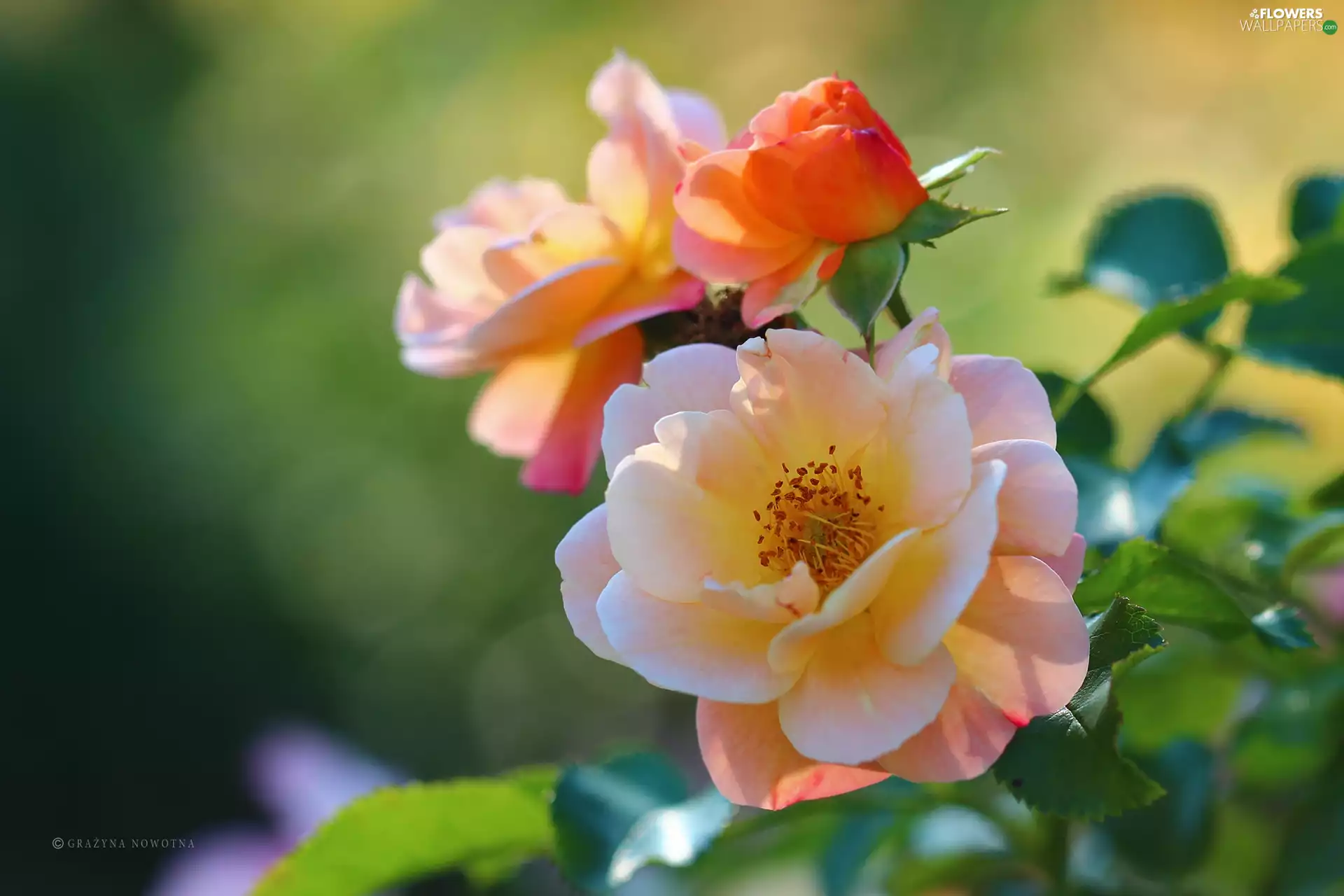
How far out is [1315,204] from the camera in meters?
0.61

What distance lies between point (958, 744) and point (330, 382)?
86.4 inches

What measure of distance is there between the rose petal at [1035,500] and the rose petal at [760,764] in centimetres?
8

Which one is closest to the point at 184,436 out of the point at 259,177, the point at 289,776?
the point at 259,177

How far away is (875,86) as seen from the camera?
2934 millimetres

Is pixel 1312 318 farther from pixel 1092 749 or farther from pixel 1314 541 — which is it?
pixel 1092 749

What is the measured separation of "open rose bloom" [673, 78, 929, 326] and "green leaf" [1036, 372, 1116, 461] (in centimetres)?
15

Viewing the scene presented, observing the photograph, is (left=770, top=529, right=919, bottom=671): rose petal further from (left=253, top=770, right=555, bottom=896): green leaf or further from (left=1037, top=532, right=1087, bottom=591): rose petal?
(left=253, top=770, right=555, bottom=896): green leaf

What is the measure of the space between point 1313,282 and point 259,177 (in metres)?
2.71

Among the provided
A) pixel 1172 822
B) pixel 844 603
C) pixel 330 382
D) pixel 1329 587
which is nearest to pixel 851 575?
pixel 844 603

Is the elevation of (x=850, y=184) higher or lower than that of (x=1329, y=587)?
higher

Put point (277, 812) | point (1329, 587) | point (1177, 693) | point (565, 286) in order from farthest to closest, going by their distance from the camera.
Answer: point (277, 812) → point (1329, 587) → point (1177, 693) → point (565, 286)

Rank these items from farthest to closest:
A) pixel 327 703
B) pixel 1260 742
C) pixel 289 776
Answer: pixel 327 703 → pixel 289 776 → pixel 1260 742

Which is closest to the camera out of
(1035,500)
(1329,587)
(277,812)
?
(1035,500)

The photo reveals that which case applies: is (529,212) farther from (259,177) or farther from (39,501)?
(259,177)
